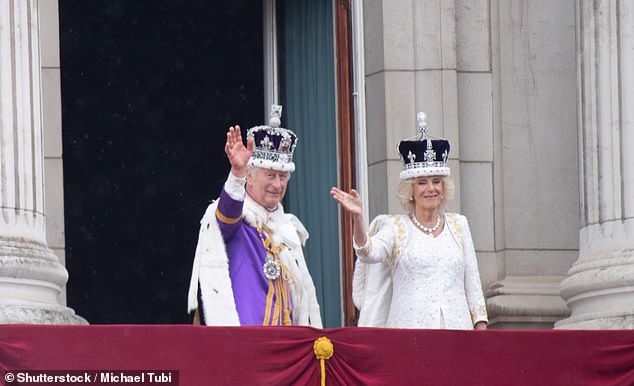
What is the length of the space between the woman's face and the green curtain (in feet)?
10.5

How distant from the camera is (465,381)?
11.4 meters

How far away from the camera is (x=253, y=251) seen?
39.9 ft

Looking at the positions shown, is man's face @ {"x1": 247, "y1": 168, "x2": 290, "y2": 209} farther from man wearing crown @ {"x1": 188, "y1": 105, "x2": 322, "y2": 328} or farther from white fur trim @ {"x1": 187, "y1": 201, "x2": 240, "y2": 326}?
white fur trim @ {"x1": 187, "y1": 201, "x2": 240, "y2": 326}

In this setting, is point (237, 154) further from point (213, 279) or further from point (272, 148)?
point (213, 279)

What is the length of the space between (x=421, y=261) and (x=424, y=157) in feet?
2.24

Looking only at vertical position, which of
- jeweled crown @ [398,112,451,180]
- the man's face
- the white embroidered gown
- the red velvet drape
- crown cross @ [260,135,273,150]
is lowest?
the red velvet drape

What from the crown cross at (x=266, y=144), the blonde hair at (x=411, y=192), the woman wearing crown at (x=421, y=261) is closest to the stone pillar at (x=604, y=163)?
the woman wearing crown at (x=421, y=261)

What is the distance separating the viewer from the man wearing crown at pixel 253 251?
39.1 ft

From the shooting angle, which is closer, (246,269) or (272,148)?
(246,269)

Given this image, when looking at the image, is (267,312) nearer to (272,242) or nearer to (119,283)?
(272,242)

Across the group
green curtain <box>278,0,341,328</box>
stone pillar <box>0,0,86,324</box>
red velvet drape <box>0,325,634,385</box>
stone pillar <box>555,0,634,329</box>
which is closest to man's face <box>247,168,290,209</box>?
red velvet drape <box>0,325,634,385</box>

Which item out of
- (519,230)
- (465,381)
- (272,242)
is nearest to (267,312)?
(272,242)

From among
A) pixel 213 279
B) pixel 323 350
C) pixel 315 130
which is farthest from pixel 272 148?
pixel 315 130

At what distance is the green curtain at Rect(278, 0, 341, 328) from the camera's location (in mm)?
15922
